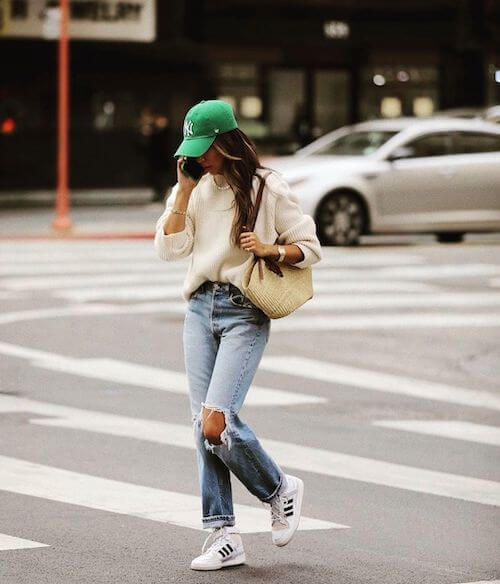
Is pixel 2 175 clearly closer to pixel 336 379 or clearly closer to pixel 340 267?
pixel 340 267

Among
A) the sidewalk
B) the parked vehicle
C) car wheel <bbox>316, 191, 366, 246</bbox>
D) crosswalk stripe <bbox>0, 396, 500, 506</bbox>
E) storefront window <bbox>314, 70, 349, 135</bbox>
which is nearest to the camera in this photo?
crosswalk stripe <bbox>0, 396, 500, 506</bbox>

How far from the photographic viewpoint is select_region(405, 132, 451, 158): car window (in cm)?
2084

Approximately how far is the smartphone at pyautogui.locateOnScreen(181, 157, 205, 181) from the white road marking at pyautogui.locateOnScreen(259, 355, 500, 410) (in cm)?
444

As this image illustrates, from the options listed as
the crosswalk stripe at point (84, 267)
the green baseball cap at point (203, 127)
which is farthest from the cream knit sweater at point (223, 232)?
the crosswalk stripe at point (84, 267)

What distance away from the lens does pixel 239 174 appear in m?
5.92

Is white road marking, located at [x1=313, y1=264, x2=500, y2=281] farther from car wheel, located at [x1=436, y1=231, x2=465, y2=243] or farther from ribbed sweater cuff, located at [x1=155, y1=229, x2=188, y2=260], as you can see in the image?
ribbed sweater cuff, located at [x1=155, y1=229, x2=188, y2=260]

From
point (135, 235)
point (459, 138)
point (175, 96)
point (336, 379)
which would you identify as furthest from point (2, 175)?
point (336, 379)

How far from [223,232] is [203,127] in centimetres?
41

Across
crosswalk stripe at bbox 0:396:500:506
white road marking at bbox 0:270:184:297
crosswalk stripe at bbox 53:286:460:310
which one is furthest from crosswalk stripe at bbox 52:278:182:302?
crosswalk stripe at bbox 0:396:500:506

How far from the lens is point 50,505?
277 inches

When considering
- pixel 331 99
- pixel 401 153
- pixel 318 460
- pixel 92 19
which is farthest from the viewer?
pixel 331 99

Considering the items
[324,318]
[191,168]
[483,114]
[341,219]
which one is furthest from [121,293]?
[483,114]

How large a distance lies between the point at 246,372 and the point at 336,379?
4894 mm

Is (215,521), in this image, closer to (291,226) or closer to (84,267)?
Result: (291,226)
